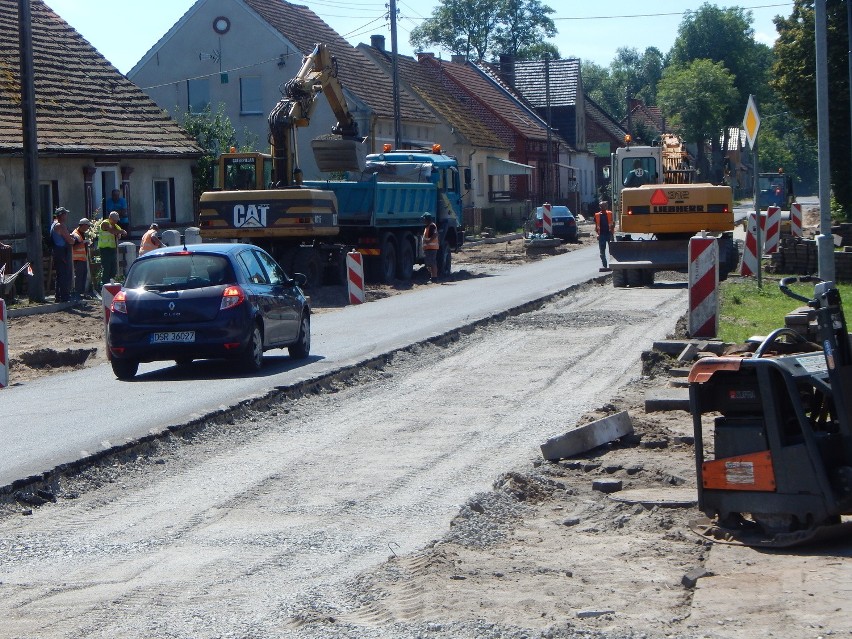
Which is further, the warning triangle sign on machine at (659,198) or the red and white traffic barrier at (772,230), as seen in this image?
the red and white traffic barrier at (772,230)

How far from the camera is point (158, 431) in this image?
1066 centimetres

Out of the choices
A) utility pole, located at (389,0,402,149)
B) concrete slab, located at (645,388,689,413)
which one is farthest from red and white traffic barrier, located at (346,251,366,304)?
concrete slab, located at (645,388,689,413)

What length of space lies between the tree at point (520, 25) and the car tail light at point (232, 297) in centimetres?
9692

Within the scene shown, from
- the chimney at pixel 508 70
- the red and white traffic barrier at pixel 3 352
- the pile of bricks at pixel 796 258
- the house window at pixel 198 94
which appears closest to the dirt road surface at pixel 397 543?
the red and white traffic barrier at pixel 3 352

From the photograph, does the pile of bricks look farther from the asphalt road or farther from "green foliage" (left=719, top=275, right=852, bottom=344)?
the asphalt road

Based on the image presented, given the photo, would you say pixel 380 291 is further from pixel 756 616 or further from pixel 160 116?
pixel 756 616

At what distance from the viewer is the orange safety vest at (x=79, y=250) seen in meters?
24.8

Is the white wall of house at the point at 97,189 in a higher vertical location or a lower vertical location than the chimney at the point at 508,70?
lower

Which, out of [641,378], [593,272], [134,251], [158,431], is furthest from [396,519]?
[593,272]

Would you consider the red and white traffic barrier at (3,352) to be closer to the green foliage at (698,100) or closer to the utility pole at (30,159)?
the utility pole at (30,159)

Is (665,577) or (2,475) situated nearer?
(665,577)

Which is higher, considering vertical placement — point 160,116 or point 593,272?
point 160,116

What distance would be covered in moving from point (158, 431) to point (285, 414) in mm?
1759

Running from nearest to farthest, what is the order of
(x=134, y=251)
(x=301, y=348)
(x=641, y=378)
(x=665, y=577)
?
1. (x=665, y=577)
2. (x=641, y=378)
3. (x=301, y=348)
4. (x=134, y=251)
